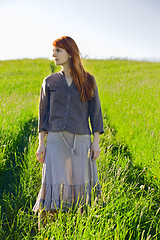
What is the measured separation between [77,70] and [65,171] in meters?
1.02

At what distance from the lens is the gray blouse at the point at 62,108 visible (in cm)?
267

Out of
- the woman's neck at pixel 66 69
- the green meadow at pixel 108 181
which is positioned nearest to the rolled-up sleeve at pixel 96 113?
the woman's neck at pixel 66 69

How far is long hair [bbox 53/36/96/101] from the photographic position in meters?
2.64

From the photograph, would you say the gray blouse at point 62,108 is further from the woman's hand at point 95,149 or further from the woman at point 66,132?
the woman's hand at point 95,149

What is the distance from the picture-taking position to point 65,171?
262 cm

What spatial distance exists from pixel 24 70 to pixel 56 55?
1727 cm

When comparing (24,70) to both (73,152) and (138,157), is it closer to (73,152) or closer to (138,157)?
(138,157)

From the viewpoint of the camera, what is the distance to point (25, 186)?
11.1 ft

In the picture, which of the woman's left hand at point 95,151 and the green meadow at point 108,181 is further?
the woman's left hand at point 95,151

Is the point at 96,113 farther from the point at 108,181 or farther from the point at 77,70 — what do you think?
the point at 108,181

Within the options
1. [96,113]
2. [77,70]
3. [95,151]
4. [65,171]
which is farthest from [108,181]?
[77,70]

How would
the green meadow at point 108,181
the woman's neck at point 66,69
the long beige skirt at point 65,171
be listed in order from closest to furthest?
the green meadow at point 108,181
the long beige skirt at point 65,171
the woman's neck at point 66,69

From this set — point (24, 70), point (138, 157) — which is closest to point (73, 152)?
point (138, 157)

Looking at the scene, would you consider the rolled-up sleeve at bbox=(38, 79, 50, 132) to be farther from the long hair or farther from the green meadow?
the green meadow
